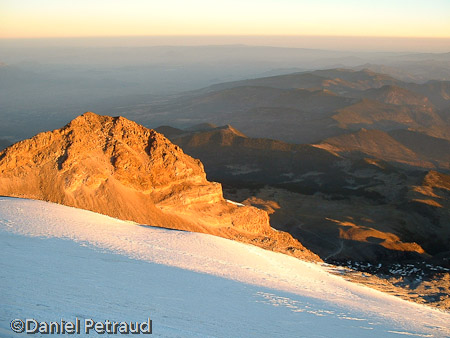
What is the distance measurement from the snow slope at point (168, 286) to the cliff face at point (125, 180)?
3390 mm

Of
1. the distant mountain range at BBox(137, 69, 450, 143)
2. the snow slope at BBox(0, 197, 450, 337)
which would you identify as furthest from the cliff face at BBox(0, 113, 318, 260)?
the distant mountain range at BBox(137, 69, 450, 143)

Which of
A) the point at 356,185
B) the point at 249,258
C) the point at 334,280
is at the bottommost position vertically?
the point at 356,185

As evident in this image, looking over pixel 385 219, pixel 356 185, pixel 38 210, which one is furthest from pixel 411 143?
pixel 38 210

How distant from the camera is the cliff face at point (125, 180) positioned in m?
24.2

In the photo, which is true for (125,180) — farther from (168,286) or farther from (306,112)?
(306,112)

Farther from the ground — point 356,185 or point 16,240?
point 16,240

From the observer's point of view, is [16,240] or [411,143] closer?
[16,240]

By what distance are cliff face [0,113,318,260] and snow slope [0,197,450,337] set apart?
3.39m

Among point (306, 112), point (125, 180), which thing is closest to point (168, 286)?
point (125, 180)

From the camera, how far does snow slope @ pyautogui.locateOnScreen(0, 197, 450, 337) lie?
10.3 meters

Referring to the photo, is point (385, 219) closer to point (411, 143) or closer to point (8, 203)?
point (8, 203)

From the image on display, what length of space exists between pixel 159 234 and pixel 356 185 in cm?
5529

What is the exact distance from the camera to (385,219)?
50.2m

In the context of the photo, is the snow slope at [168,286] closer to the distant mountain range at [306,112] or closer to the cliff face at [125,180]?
the cliff face at [125,180]
